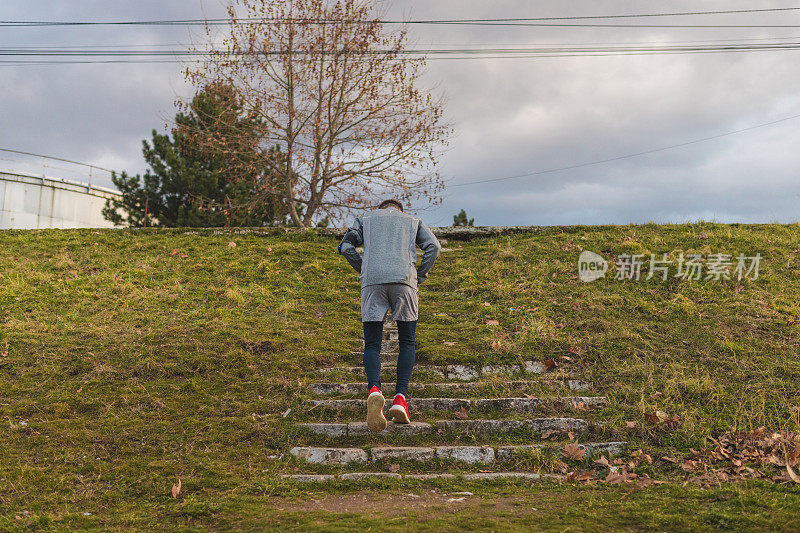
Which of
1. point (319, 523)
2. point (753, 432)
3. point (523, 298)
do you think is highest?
point (523, 298)

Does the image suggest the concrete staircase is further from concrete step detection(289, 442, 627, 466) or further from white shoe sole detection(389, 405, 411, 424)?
white shoe sole detection(389, 405, 411, 424)

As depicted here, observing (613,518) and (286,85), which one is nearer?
(613,518)

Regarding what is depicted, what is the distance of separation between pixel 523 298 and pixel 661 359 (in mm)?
2781

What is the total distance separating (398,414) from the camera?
5168 mm

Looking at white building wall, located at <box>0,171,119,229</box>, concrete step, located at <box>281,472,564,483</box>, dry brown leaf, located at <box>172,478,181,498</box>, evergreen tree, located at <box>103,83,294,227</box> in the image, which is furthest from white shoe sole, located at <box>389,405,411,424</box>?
white building wall, located at <box>0,171,119,229</box>

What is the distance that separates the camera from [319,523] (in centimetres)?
361

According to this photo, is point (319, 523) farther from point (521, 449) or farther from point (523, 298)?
point (523, 298)

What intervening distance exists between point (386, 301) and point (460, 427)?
1.49 m

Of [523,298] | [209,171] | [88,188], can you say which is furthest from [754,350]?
[88,188]

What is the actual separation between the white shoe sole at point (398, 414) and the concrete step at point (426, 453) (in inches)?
9.9

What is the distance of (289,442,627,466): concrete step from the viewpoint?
5.10 metres

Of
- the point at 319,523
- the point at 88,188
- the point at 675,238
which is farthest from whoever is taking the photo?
the point at 88,188

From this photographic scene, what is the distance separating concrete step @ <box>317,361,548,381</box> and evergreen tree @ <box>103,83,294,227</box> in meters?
12.2

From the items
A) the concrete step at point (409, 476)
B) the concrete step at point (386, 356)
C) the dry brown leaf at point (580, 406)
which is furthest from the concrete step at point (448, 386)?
the concrete step at point (409, 476)
